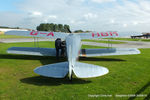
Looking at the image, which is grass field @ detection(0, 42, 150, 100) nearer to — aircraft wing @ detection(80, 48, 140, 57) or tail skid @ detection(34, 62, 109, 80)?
tail skid @ detection(34, 62, 109, 80)

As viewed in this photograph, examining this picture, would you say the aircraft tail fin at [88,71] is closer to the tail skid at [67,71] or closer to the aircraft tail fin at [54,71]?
the tail skid at [67,71]

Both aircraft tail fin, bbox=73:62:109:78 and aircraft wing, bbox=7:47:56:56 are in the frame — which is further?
aircraft wing, bbox=7:47:56:56

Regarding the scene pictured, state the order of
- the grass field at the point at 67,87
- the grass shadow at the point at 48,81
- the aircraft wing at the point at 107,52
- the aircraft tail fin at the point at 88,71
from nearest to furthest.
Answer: the grass field at the point at 67,87, the aircraft tail fin at the point at 88,71, the grass shadow at the point at 48,81, the aircraft wing at the point at 107,52

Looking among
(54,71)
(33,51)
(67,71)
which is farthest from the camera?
(33,51)

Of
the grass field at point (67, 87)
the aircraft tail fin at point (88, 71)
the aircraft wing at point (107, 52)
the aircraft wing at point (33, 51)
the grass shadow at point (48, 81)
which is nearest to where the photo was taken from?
the grass field at point (67, 87)

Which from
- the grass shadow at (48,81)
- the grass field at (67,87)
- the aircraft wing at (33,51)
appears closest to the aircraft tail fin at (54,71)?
the grass field at (67,87)

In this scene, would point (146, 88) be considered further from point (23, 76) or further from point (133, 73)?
point (23, 76)

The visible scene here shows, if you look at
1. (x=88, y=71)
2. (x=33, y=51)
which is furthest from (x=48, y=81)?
(x=33, y=51)

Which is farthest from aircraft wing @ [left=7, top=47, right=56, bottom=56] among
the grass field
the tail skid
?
the tail skid

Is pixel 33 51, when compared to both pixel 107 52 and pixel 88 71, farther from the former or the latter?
pixel 88 71

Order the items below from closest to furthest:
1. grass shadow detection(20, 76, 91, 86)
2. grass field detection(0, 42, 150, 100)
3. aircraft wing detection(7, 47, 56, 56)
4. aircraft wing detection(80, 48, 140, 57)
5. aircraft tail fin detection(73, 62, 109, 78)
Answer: grass field detection(0, 42, 150, 100), aircraft tail fin detection(73, 62, 109, 78), grass shadow detection(20, 76, 91, 86), aircraft wing detection(7, 47, 56, 56), aircraft wing detection(80, 48, 140, 57)

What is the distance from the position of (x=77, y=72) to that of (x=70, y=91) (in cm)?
65

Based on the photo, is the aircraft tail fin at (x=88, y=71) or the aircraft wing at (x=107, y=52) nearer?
the aircraft tail fin at (x=88, y=71)

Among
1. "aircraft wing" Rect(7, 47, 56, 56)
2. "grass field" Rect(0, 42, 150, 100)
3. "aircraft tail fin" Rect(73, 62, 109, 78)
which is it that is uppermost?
"aircraft wing" Rect(7, 47, 56, 56)
